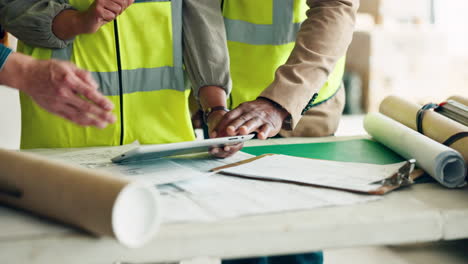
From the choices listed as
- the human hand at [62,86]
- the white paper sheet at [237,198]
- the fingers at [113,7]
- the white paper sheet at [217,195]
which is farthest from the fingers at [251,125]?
the fingers at [113,7]

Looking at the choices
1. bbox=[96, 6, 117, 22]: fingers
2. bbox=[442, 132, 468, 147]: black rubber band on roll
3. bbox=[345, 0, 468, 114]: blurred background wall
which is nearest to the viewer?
bbox=[442, 132, 468, 147]: black rubber band on roll

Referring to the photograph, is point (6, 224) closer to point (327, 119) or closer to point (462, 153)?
point (462, 153)

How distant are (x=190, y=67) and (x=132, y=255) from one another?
3.03 ft

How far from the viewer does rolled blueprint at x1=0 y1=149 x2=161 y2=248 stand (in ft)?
2.09

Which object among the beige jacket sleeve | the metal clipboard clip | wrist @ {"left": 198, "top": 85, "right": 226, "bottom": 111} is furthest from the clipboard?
wrist @ {"left": 198, "top": 85, "right": 226, "bottom": 111}

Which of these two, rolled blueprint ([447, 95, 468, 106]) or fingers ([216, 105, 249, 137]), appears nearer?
fingers ([216, 105, 249, 137])

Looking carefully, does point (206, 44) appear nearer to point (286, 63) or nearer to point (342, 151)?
point (286, 63)

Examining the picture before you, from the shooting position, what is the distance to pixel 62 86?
2.86 feet

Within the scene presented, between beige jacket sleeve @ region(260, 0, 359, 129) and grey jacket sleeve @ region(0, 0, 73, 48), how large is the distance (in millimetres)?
607

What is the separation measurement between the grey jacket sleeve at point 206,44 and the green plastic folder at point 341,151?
30cm

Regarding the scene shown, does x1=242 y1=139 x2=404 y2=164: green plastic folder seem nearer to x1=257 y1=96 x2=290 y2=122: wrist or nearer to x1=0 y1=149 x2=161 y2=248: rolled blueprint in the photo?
x1=257 y1=96 x2=290 y2=122: wrist

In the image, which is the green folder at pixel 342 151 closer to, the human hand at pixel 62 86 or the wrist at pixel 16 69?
the human hand at pixel 62 86

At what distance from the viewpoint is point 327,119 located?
1586 mm

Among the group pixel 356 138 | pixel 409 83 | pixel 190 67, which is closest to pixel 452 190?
pixel 356 138
